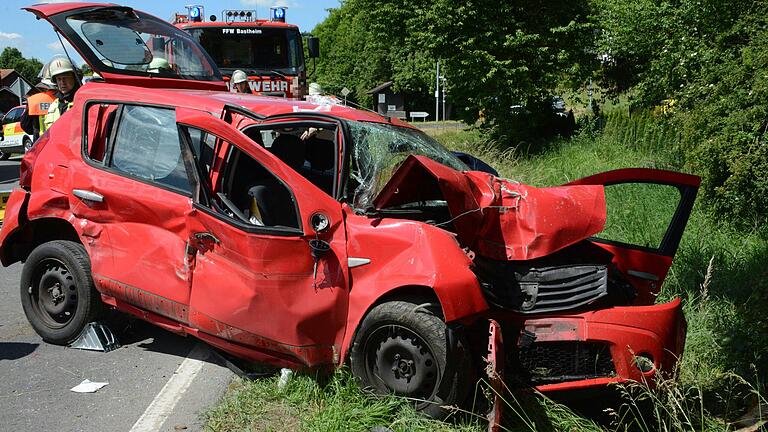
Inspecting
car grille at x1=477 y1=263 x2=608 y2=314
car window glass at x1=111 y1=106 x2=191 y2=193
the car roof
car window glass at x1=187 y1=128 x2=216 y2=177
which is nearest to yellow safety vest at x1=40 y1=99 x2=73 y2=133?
the car roof

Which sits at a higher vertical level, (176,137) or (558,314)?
(176,137)

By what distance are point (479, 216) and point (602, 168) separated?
8.29 metres

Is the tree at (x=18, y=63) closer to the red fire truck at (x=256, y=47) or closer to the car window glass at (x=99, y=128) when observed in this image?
the red fire truck at (x=256, y=47)

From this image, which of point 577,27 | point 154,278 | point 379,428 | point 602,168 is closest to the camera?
point 379,428

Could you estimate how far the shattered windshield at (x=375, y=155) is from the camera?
4.31 meters

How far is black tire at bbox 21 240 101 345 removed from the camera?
513 centimetres

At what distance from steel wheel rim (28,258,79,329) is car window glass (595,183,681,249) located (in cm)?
485

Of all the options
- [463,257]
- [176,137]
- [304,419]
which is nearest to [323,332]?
[304,419]

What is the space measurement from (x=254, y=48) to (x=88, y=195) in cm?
1085

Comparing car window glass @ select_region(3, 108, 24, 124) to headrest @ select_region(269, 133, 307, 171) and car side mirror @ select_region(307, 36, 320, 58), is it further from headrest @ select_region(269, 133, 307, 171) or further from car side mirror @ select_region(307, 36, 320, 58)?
headrest @ select_region(269, 133, 307, 171)

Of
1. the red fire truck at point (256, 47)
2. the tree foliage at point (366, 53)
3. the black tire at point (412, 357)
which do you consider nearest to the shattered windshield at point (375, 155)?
the black tire at point (412, 357)

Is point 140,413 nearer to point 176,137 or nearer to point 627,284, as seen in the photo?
point 176,137

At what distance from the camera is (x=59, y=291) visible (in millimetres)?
5324

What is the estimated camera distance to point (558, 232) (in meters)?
4.03
